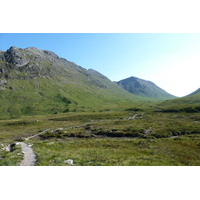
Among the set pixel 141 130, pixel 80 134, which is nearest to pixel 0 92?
pixel 80 134

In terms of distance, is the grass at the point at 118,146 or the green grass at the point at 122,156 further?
the grass at the point at 118,146

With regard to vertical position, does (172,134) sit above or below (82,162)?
below

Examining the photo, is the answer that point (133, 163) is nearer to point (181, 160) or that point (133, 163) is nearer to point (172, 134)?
point (181, 160)

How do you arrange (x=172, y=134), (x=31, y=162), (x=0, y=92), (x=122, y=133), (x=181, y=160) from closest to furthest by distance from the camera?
(x=31, y=162) → (x=181, y=160) → (x=172, y=134) → (x=122, y=133) → (x=0, y=92)

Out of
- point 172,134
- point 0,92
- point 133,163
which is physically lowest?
point 172,134

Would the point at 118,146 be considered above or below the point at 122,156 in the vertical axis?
below

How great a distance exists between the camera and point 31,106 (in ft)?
591

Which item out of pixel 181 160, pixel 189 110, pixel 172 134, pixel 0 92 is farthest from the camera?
pixel 0 92

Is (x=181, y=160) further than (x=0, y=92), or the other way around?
(x=0, y=92)

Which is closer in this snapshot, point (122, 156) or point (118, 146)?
point (122, 156)

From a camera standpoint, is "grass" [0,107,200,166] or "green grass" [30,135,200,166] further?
"grass" [0,107,200,166]

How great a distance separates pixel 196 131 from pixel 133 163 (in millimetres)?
37281

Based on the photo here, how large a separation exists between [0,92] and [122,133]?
207996 millimetres

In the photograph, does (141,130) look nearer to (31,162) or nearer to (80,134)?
(80,134)
